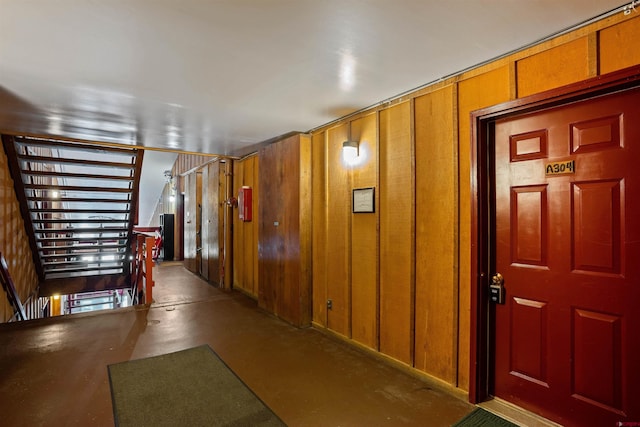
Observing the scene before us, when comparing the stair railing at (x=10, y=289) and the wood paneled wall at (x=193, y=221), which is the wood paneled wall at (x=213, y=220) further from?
the stair railing at (x=10, y=289)

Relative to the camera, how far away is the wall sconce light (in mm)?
3223

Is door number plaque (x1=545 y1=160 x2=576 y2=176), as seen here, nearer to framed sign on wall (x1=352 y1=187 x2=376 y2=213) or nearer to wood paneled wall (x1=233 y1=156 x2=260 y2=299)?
framed sign on wall (x1=352 y1=187 x2=376 y2=213)

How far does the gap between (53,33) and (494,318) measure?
3.38 meters

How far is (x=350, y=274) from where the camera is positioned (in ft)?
11.1

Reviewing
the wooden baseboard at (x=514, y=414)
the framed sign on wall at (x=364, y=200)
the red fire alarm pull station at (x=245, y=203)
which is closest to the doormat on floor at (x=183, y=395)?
the wooden baseboard at (x=514, y=414)

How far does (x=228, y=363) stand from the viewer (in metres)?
2.98

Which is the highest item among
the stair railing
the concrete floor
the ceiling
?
the ceiling

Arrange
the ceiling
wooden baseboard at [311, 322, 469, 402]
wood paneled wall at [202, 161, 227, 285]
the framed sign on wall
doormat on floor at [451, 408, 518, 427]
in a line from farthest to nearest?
wood paneled wall at [202, 161, 227, 285] → the framed sign on wall → wooden baseboard at [311, 322, 469, 402] → doormat on floor at [451, 408, 518, 427] → the ceiling

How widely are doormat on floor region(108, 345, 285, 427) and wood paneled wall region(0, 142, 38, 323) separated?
8.81 ft

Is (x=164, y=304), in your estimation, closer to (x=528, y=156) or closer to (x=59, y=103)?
(x=59, y=103)

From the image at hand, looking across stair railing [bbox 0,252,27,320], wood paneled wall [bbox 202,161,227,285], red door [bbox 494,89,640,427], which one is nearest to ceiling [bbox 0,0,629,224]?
red door [bbox 494,89,640,427]

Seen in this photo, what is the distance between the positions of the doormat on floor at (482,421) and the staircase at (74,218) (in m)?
5.30

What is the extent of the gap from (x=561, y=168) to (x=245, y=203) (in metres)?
4.32

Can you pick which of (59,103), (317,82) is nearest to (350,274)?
(317,82)
